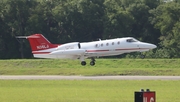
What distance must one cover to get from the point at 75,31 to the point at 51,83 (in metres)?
54.9

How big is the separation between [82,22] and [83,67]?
36317mm

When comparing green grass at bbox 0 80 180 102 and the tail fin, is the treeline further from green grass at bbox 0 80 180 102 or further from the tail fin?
green grass at bbox 0 80 180 102

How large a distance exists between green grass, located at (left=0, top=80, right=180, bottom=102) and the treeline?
4862cm

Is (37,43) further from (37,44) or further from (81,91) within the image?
(81,91)

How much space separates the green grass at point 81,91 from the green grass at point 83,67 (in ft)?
37.1

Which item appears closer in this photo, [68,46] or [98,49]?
[98,49]

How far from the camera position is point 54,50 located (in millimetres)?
55406

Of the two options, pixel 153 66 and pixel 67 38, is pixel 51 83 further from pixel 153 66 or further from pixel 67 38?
pixel 67 38

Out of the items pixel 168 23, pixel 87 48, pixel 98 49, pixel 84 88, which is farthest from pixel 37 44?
pixel 168 23

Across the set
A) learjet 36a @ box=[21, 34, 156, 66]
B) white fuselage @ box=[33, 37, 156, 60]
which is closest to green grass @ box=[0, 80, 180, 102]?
white fuselage @ box=[33, 37, 156, 60]

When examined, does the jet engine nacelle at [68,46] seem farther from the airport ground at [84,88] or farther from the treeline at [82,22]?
the treeline at [82,22]

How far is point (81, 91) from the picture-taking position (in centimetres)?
2953

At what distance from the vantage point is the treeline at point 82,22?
86.5 metres

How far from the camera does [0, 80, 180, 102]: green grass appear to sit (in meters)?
25.2
